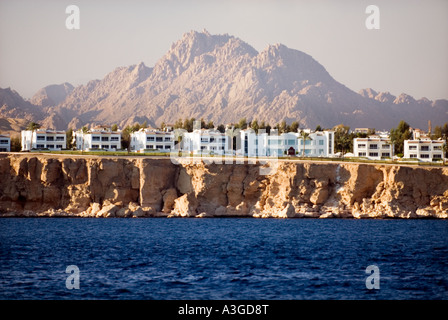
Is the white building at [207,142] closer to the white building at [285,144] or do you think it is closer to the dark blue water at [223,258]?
the white building at [285,144]

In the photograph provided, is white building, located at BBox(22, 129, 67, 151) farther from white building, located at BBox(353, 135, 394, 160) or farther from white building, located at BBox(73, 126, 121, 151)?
white building, located at BBox(353, 135, 394, 160)

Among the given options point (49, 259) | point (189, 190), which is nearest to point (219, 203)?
point (189, 190)

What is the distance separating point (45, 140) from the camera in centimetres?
12319

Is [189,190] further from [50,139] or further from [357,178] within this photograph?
[50,139]

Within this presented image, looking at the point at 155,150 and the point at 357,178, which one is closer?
the point at 357,178

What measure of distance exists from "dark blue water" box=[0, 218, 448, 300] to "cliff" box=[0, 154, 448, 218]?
455 centimetres

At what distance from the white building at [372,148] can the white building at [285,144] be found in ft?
15.1

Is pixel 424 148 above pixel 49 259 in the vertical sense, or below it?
above

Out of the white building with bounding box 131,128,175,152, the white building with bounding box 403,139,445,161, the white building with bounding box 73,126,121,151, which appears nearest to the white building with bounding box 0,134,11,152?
the white building with bounding box 73,126,121,151

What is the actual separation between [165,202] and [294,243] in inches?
1227

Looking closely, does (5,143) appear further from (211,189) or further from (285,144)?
(285,144)

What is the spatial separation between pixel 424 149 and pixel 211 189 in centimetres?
4416
